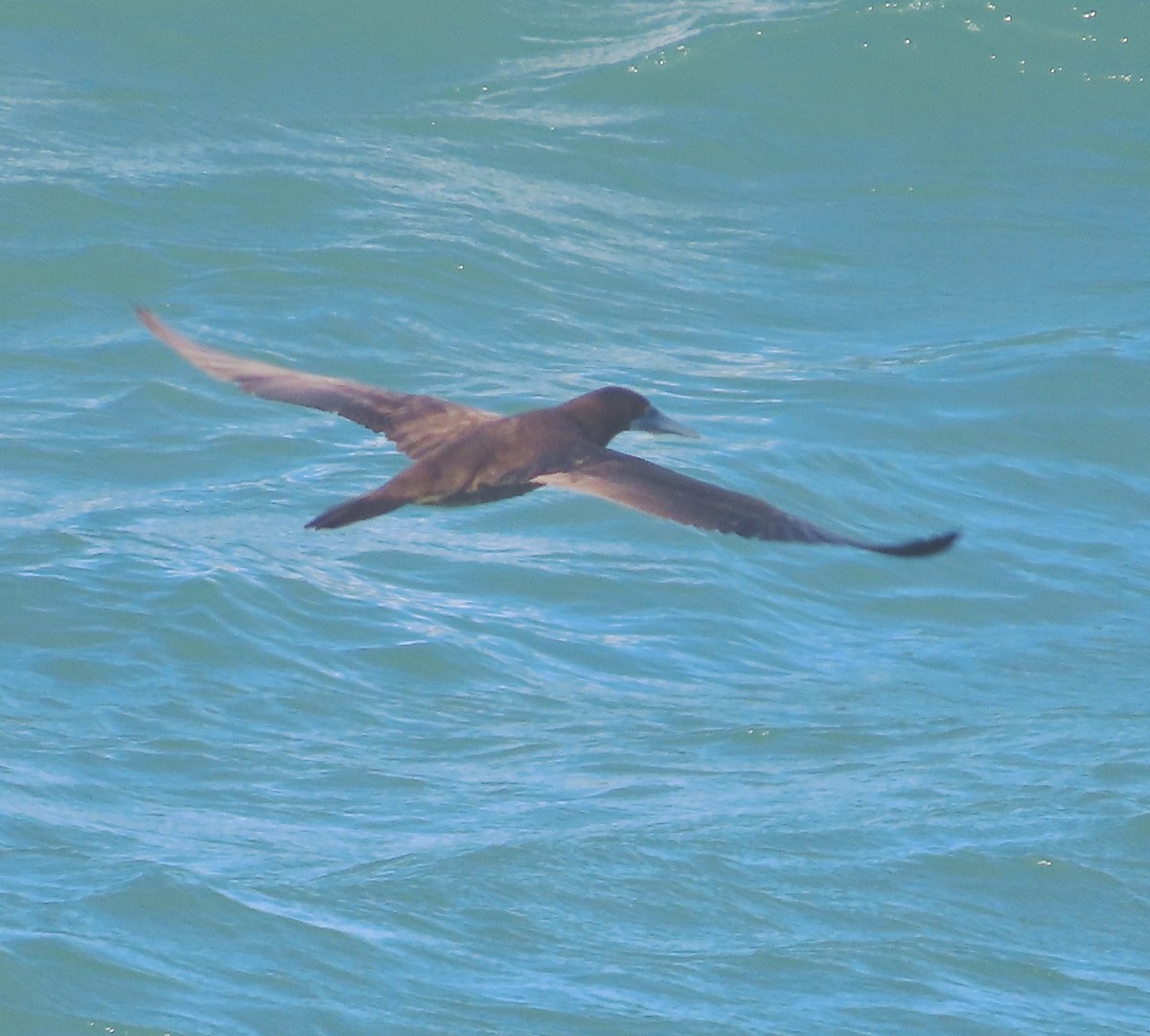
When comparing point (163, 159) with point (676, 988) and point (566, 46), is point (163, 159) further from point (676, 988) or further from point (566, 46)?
point (676, 988)

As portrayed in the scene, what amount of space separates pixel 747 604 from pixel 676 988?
3.13 metres

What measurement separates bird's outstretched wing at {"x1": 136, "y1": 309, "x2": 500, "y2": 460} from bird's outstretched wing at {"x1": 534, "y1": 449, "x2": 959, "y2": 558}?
603 mm

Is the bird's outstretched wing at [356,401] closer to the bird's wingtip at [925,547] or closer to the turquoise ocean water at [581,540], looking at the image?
the turquoise ocean water at [581,540]

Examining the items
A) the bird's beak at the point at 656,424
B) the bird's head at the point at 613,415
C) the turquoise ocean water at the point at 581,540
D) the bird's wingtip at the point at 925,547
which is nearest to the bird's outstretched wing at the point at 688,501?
the bird's wingtip at the point at 925,547

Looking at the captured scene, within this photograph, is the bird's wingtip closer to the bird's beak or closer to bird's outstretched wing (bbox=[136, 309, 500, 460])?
the bird's beak

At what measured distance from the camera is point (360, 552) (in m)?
9.62

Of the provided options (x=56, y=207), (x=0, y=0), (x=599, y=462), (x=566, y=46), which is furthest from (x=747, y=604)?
(x=0, y=0)

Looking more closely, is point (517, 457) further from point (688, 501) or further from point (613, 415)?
point (688, 501)

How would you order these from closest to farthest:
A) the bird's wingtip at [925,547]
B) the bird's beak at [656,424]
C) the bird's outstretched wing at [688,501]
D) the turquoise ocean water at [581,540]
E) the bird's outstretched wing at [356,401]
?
the bird's wingtip at [925,547], the bird's outstretched wing at [688,501], the bird's outstretched wing at [356,401], the bird's beak at [656,424], the turquoise ocean water at [581,540]

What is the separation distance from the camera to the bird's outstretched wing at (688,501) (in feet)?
16.8

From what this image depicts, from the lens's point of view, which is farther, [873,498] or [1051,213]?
[1051,213]

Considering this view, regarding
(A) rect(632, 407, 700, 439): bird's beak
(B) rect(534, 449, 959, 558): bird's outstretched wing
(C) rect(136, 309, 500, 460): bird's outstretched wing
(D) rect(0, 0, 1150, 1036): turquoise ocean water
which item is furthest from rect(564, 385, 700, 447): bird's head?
(D) rect(0, 0, 1150, 1036): turquoise ocean water

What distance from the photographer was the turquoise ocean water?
6.72 meters

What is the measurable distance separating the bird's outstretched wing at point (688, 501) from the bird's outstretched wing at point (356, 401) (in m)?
0.60
